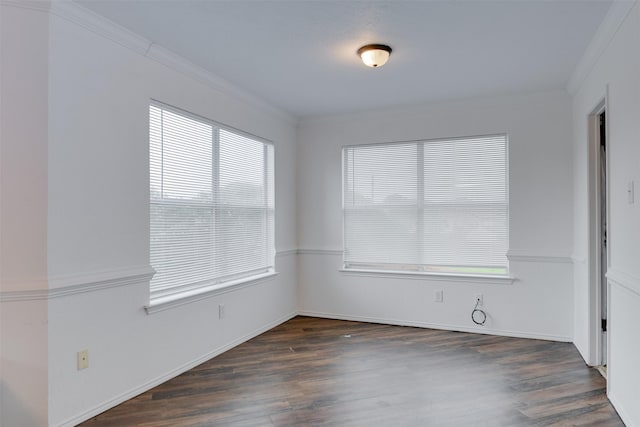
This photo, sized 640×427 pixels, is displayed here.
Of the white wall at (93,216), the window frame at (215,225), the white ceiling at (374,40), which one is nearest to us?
the white wall at (93,216)

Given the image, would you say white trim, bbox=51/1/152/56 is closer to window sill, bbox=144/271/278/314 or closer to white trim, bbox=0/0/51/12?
white trim, bbox=0/0/51/12

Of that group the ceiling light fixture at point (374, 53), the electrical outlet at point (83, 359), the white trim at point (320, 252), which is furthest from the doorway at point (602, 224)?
the electrical outlet at point (83, 359)

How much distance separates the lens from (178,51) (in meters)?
3.09

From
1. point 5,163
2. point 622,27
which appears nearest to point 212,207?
point 5,163

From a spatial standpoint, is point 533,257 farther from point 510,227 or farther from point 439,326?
point 439,326

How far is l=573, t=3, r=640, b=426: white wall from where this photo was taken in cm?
222

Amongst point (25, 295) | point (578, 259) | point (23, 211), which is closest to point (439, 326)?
point (578, 259)

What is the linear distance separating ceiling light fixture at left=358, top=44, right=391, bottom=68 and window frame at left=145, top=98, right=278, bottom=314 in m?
1.52

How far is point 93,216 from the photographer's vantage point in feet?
8.45

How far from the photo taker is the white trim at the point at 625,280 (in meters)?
2.19

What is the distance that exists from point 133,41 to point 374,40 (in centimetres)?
171

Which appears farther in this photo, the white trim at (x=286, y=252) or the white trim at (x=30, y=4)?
the white trim at (x=286, y=252)

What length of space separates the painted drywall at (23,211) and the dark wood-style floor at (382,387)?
0.48 m

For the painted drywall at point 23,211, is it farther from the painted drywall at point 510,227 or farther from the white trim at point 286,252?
the painted drywall at point 510,227
